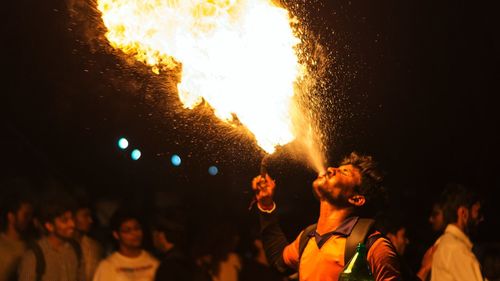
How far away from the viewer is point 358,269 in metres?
3.74

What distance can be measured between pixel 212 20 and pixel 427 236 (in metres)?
5.06

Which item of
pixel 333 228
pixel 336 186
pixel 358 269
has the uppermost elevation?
pixel 336 186

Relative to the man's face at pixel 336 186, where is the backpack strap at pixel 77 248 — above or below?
above

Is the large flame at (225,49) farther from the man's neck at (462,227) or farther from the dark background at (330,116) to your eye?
the man's neck at (462,227)

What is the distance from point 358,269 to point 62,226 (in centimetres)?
Result: 304

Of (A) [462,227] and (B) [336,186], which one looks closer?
(B) [336,186]

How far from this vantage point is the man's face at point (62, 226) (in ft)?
19.6

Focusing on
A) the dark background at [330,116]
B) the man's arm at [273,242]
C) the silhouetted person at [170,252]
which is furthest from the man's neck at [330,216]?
the dark background at [330,116]

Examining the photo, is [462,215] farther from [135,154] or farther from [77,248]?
[135,154]

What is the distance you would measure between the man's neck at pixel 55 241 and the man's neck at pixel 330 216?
93.3 inches

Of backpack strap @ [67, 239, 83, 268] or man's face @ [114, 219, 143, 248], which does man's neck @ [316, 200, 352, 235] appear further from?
backpack strap @ [67, 239, 83, 268]

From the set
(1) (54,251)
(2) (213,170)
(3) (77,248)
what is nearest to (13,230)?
(1) (54,251)

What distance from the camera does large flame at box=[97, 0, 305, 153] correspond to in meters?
5.59

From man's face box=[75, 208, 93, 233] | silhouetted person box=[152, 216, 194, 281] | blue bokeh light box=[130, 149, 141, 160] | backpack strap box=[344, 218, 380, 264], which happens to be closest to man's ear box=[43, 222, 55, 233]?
man's face box=[75, 208, 93, 233]
